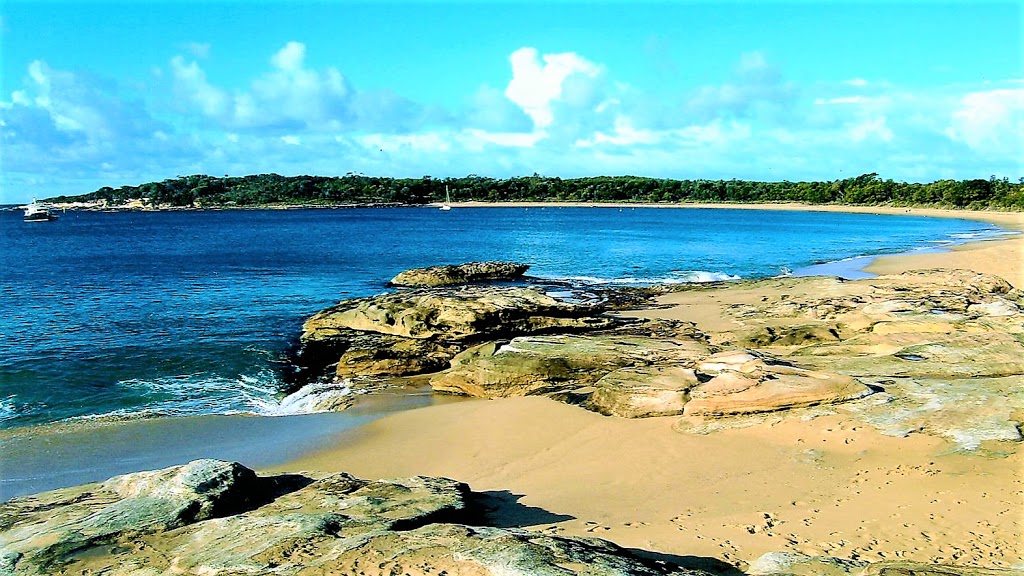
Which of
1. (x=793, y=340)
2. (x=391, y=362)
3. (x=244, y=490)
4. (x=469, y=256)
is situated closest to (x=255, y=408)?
(x=391, y=362)

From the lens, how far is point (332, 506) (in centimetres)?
737

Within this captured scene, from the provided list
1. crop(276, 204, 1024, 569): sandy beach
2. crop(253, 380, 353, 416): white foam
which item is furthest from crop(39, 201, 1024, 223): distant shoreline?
crop(276, 204, 1024, 569): sandy beach

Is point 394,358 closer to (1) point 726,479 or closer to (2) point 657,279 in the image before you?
(1) point 726,479

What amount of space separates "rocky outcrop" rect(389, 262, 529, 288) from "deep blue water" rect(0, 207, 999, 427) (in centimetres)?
184

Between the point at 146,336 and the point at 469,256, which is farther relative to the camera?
the point at 469,256

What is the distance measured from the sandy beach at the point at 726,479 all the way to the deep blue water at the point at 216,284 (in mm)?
6416

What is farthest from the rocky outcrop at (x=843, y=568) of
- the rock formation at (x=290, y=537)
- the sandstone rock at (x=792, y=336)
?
the sandstone rock at (x=792, y=336)

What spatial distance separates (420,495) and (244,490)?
198 cm

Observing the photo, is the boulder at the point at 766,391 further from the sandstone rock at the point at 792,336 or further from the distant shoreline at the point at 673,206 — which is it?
the distant shoreline at the point at 673,206

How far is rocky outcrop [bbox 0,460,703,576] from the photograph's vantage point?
18.6 feet

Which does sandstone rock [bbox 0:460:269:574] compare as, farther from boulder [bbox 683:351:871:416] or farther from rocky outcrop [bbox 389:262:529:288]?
rocky outcrop [bbox 389:262:529:288]

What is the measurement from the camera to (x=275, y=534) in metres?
6.29

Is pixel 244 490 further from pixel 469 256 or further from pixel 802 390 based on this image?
pixel 469 256

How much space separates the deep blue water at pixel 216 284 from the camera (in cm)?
1783
